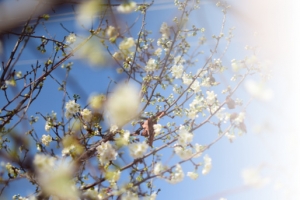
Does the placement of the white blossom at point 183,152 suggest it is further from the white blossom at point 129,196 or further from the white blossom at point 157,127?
the white blossom at point 129,196

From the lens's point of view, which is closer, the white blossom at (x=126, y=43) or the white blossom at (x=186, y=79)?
the white blossom at (x=126, y=43)

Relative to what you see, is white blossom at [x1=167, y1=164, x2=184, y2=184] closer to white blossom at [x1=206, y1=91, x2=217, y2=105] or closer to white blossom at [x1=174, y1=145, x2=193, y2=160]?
white blossom at [x1=174, y1=145, x2=193, y2=160]

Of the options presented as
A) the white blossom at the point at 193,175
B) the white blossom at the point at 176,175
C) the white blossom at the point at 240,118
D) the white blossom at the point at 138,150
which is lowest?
the white blossom at the point at 176,175

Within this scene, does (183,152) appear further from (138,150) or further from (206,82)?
(206,82)

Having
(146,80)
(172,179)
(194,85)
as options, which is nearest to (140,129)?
(146,80)

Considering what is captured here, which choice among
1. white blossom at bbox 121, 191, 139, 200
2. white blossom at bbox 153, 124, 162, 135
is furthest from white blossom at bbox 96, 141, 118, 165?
white blossom at bbox 153, 124, 162, 135

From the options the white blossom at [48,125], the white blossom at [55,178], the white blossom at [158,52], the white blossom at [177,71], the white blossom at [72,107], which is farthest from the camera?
the white blossom at [158,52]

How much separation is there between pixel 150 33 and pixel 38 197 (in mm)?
2041

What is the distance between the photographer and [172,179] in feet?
6.67

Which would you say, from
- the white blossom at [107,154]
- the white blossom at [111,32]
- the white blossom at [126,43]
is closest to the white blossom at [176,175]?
the white blossom at [107,154]

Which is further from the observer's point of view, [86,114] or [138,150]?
[86,114]

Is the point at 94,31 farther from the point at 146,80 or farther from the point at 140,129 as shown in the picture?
the point at 140,129

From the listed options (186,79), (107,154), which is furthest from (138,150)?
(186,79)

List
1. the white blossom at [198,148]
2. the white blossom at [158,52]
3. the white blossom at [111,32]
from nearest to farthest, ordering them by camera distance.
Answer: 1. the white blossom at [198,148]
2. the white blossom at [111,32]
3. the white blossom at [158,52]
